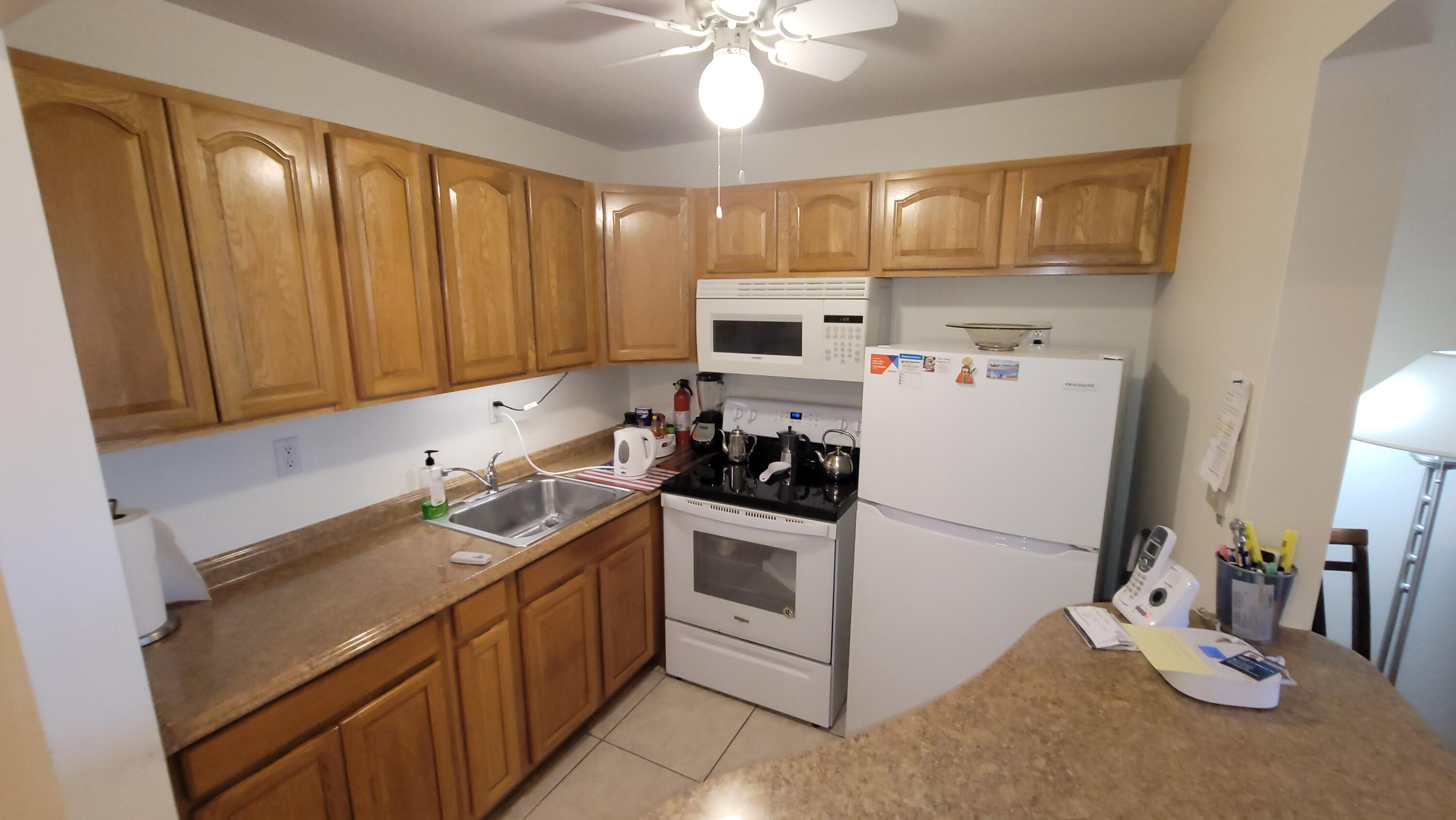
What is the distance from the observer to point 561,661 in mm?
1943

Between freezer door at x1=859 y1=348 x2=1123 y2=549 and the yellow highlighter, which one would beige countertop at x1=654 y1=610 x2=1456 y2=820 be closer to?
the yellow highlighter

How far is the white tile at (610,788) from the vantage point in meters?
1.83

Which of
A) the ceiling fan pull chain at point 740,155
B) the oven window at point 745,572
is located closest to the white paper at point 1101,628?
the oven window at point 745,572

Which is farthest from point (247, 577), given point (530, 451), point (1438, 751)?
point (1438, 751)

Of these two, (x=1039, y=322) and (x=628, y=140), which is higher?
(x=628, y=140)

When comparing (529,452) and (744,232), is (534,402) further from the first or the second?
(744,232)

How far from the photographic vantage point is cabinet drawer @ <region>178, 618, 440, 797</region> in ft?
3.52

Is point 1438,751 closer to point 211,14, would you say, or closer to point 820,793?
point 820,793

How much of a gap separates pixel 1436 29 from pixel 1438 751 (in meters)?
1.10

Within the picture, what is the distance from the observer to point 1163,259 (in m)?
1.83

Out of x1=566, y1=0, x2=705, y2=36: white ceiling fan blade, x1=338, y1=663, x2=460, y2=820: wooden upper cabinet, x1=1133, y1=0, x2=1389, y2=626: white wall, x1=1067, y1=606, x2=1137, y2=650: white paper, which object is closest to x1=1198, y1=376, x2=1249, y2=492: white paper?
x1=1133, y1=0, x2=1389, y2=626: white wall

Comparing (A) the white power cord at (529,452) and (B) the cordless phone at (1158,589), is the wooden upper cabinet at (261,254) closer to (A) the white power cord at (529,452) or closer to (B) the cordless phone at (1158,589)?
(A) the white power cord at (529,452)

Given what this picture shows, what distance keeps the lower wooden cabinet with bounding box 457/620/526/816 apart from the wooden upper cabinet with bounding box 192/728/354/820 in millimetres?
329

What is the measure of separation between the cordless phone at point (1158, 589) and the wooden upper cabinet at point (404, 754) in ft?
5.45
